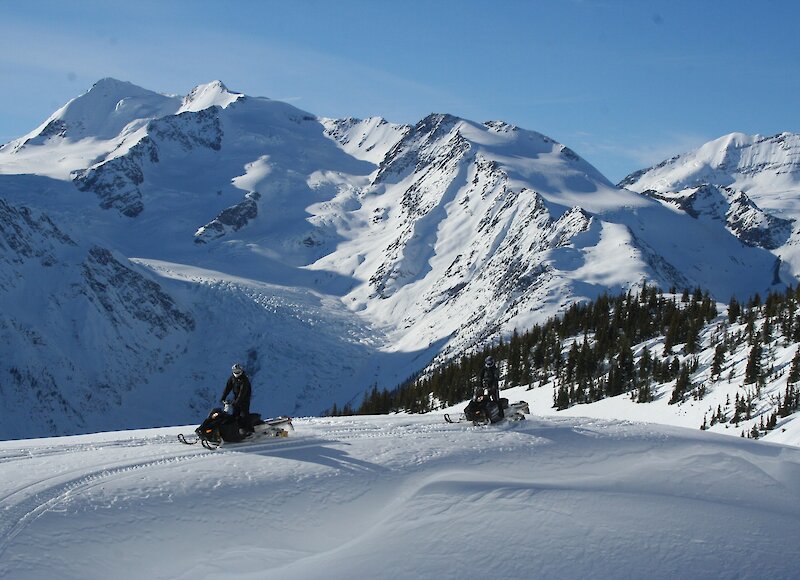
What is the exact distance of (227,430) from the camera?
19.5 meters

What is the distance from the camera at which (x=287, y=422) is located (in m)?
21.0

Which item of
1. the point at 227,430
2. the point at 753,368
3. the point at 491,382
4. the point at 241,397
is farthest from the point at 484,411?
the point at 753,368

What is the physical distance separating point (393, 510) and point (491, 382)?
8.43m

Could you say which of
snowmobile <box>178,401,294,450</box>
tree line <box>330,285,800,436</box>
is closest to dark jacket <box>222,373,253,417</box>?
snowmobile <box>178,401,294,450</box>

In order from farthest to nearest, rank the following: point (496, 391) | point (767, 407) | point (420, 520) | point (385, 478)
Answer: point (767, 407) < point (496, 391) < point (385, 478) < point (420, 520)

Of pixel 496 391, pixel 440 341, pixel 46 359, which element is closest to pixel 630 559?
pixel 496 391

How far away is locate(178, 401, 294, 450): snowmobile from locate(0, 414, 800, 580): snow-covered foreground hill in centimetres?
49

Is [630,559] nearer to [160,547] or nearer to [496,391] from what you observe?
[160,547]

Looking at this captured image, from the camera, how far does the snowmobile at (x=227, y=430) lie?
19.3 metres

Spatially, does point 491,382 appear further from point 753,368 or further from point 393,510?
point 753,368

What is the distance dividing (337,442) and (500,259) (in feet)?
575

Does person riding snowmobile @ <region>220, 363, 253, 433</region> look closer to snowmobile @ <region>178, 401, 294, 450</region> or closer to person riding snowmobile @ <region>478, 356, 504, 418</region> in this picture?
snowmobile @ <region>178, 401, 294, 450</region>

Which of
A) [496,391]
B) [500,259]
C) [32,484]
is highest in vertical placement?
[500,259]

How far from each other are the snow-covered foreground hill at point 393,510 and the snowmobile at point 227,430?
0.49 m
